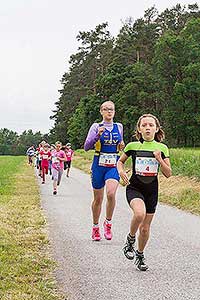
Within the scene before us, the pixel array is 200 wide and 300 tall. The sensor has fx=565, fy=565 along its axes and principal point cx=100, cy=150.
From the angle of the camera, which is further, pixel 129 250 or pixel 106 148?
pixel 106 148

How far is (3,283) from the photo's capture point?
6.48m

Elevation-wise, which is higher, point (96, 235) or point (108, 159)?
point (108, 159)

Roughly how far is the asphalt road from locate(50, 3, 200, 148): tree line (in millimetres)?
55015

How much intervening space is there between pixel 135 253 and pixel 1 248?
2.29 metres

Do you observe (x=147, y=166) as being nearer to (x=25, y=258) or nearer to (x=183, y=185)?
(x=25, y=258)

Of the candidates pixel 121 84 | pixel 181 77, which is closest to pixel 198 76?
pixel 181 77

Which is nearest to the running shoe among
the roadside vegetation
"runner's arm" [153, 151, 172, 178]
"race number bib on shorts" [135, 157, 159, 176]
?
"race number bib on shorts" [135, 157, 159, 176]

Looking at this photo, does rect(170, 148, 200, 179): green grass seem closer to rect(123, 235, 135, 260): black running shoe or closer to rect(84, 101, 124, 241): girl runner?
rect(84, 101, 124, 241): girl runner

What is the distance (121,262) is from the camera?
7660mm

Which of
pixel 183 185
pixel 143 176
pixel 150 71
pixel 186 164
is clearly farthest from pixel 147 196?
pixel 150 71

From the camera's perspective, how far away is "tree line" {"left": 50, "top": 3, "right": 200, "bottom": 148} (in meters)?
69.3

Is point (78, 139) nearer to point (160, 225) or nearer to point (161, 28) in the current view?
point (161, 28)

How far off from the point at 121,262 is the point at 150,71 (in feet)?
Result: 220

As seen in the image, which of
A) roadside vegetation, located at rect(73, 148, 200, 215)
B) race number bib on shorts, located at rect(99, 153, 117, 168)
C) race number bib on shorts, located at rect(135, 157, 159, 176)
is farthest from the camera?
roadside vegetation, located at rect(73, 148, 200, 215)
